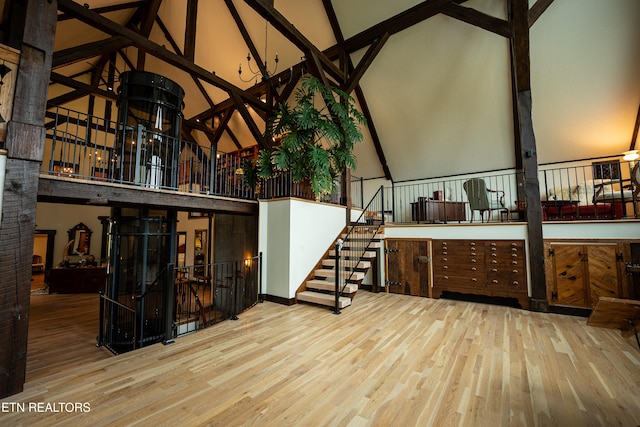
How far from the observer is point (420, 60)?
6.58 m

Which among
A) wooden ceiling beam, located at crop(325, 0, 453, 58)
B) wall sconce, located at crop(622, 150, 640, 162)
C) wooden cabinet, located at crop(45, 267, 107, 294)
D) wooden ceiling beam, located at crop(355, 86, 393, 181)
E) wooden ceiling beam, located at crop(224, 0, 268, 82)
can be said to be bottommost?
wooden cabinet, located at crop(45, 267, 107, 294)

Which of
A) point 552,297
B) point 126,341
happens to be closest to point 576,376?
point 552,297

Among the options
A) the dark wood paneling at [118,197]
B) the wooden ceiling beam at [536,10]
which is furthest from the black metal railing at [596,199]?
the dark wood paneling at [118,197]

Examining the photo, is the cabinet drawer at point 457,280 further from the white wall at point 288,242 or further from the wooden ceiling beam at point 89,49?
the wooden ceiling beam at point 89,49

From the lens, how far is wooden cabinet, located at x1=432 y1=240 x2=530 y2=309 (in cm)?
495

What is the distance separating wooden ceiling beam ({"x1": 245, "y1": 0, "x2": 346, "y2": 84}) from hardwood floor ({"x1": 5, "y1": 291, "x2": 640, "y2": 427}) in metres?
5.44

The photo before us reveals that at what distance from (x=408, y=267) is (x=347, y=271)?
1.61 meters

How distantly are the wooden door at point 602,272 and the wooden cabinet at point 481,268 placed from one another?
870 mm

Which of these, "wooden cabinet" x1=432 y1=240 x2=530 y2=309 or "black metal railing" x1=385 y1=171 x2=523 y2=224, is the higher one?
"black metal railing" x1=385 y1=171 x2=523 y2=224

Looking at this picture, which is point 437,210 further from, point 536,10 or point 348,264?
point 536,10

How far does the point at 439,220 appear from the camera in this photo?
23.5 ft

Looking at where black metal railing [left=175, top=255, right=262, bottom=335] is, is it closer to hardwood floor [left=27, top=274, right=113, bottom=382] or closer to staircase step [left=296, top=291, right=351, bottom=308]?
staircase step [left=296, top=291, right=351, bottom=308]

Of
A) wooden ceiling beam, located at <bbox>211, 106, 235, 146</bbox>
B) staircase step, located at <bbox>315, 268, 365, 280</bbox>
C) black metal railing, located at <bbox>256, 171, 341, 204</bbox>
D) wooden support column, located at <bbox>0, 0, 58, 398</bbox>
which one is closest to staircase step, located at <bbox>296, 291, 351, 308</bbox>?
staircase step, located at <bbox>315, 268, 365, 280</bbox>

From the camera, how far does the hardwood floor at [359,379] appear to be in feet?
6.31
